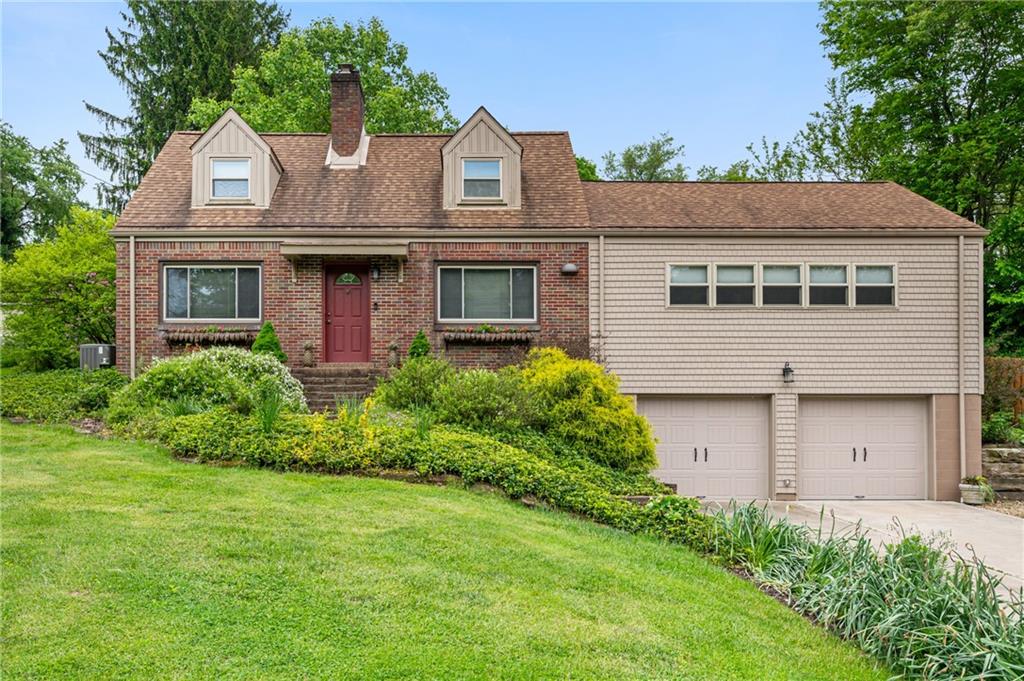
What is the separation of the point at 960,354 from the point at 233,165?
15423mm

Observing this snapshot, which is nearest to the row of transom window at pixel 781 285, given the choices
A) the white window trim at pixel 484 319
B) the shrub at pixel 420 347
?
the white window trim at pixel 484 319

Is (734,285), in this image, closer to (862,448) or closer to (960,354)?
(862,448)

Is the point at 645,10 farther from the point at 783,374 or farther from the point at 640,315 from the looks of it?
the point at 783,374

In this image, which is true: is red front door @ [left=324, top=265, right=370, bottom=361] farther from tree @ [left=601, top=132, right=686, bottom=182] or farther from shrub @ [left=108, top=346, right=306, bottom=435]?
tree @ [left=601, top=132, right=686, bottom=182]

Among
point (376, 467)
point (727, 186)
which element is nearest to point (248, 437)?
point (376, 467)

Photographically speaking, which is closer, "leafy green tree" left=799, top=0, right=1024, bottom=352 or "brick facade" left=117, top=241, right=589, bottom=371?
"brick facade" left=117, top=241, right=589, bottom=371

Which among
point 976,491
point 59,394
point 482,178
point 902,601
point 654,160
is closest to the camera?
point 902,601

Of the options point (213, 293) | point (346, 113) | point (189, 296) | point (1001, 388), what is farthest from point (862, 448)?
point (189, 296)

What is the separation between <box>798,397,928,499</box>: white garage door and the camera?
12.7 metres

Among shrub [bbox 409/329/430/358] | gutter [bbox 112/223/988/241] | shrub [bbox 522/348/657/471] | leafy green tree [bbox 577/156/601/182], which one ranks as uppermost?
leafy green tree [bbox 577/156/601/182]

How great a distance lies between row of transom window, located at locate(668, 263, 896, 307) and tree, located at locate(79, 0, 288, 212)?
75.8 ft

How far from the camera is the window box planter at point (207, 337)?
41.7 feet

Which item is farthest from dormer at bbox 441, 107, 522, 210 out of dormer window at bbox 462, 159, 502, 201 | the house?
the house

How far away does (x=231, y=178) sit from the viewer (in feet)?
44.2
